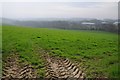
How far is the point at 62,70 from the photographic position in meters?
3.32

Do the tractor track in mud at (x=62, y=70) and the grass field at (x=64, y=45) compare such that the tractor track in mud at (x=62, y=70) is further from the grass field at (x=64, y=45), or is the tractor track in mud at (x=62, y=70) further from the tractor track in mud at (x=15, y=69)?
the tractor track in mud at (x=15, y=69)

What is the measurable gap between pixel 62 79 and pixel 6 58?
853 mm

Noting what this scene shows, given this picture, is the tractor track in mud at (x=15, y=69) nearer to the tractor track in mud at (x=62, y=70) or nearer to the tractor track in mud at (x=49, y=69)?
the tractor track in mud at (x=49, y=69)

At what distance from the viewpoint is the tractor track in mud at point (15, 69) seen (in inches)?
128

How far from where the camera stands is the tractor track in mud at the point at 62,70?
3242 mm

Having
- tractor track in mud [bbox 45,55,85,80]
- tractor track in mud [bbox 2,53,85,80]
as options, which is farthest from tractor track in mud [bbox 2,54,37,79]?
tractor track in mud [bbox 45,55,85,80]

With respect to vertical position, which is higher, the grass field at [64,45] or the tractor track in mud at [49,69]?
the grass field at [64,45]

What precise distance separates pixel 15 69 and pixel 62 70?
0.66 metres

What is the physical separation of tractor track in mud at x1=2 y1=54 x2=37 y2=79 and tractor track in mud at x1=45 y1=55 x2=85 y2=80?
24 centimetres

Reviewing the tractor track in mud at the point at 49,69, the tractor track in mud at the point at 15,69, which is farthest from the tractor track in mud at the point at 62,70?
the tractor track in mud at the point at 15,69

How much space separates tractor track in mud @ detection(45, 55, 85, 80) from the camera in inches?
128

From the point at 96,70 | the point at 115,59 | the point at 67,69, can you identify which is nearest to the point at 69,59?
the point at 67,69

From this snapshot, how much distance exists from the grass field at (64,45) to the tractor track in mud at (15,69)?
7 cm

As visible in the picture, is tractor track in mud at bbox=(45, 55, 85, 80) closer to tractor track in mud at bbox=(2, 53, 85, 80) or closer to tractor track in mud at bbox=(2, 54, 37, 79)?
tractor track in mud at bbox=(2, 53, 85, 80)
